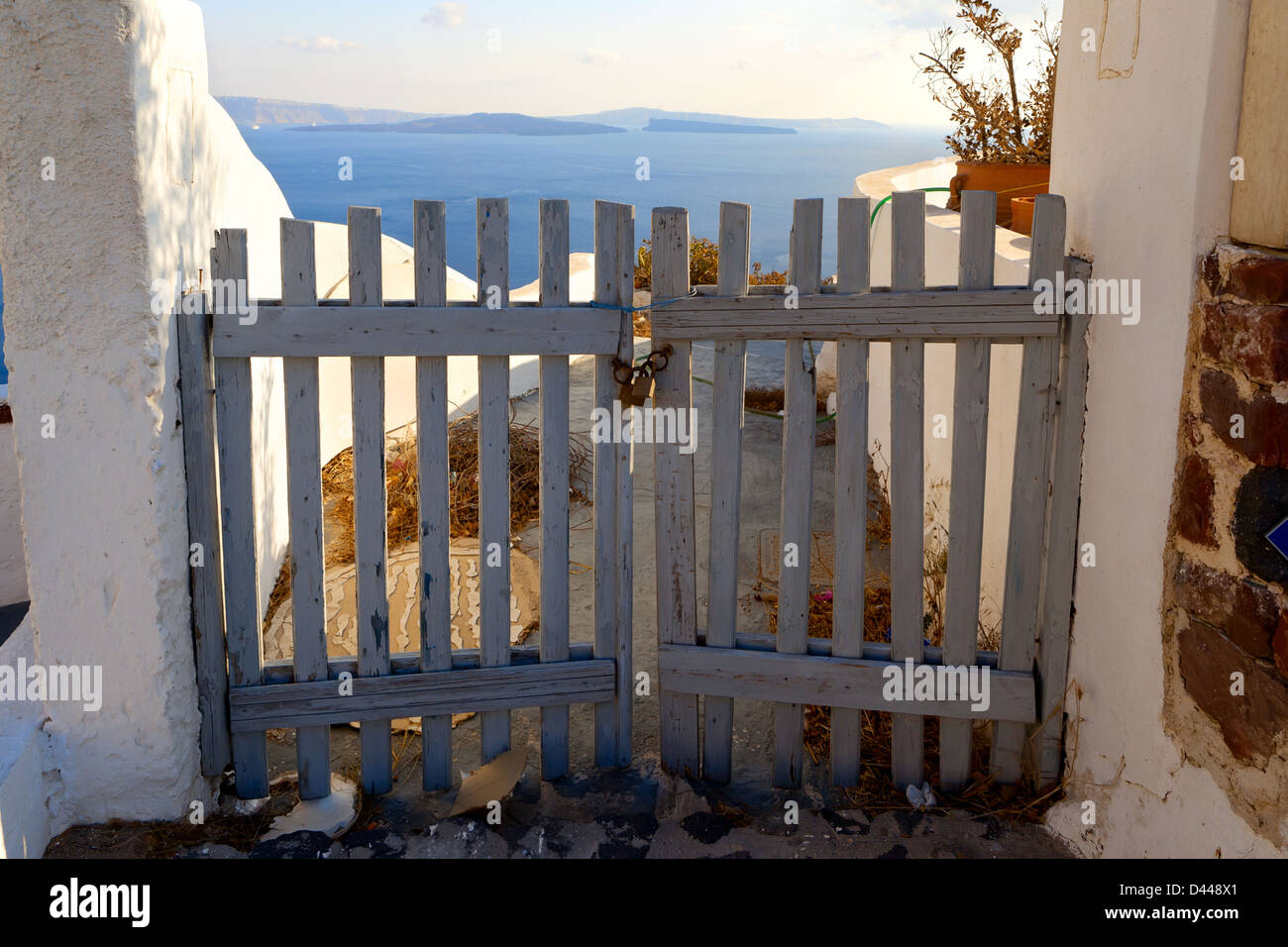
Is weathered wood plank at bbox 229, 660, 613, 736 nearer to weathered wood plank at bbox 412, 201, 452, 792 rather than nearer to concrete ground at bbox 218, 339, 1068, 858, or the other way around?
weathered wood plank at bbox 412, 201, 452, 792

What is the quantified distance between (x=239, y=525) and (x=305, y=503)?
0.19 m

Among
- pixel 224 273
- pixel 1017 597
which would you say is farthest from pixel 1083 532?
pixel 224 273

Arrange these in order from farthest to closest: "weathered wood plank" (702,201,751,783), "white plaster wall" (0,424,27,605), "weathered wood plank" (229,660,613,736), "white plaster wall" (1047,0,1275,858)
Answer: "white plaster wall" (0,424,27,605) < "weathered wood plank" (229,660,613,736) < "weathered wood plank" (702,201,751,783) < "white plaster wall" (1047,0,1275,858)

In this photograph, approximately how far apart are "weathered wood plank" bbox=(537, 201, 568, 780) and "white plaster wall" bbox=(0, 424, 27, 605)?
3.32m

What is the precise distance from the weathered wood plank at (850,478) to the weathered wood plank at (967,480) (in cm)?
25

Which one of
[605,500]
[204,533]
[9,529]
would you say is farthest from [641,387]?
[9,529]

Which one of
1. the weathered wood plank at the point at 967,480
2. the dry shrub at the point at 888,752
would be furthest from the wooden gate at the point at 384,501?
the weathered wood plank at the point at 967,480

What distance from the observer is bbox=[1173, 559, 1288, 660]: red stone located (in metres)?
2.21

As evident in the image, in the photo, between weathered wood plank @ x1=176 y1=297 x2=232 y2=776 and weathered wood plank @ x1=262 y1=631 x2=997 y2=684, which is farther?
weathered wood plank @ x1=262 y1=631 x2=997 y2=684

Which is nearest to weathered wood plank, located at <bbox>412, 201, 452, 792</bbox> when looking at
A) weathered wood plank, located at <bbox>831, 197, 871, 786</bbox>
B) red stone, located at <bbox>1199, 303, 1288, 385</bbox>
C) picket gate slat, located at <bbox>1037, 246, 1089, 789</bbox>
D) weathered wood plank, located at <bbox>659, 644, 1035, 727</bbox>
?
weathered wood plank, located at <bbox>659, 644, 1035, 727</bbox>

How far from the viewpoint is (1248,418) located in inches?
87.9

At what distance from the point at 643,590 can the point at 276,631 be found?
1511mm

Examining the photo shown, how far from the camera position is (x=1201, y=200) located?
2.38m
